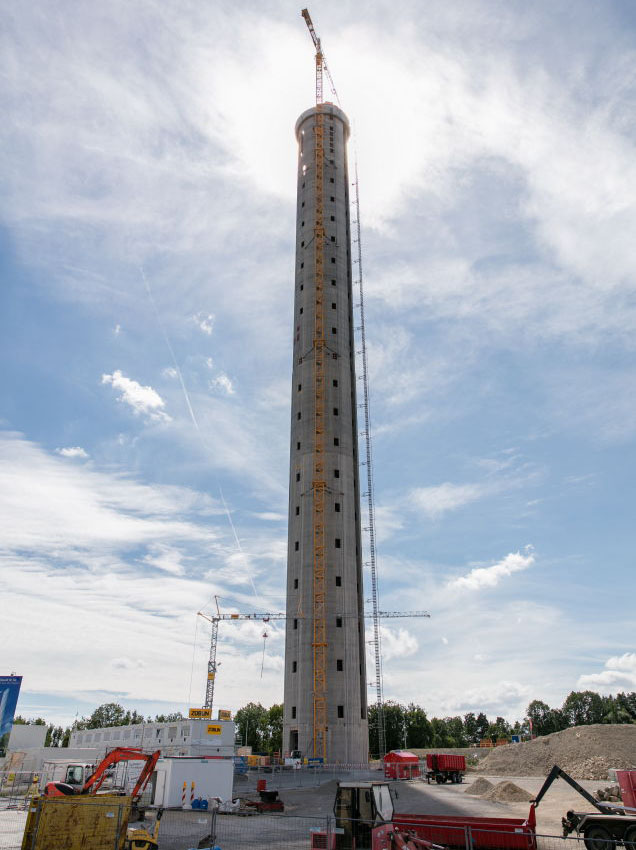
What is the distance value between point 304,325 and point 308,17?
7751 cm

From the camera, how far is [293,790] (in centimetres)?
4953

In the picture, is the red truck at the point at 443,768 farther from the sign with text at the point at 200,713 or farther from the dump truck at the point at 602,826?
the dump truck at the point at 602,826

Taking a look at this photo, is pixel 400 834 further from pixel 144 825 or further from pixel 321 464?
Answer: pixel 321 464

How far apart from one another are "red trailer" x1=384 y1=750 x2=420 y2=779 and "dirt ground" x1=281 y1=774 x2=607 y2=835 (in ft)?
39.2

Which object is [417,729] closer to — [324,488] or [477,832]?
[324,488]

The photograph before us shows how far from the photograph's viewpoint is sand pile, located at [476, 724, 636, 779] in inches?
2462

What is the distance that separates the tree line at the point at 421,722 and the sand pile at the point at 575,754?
5490cm

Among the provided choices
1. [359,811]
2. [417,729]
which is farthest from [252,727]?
[359,811]

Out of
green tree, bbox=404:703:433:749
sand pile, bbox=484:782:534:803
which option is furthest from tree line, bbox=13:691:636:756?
sand pile, bbox=484:782:534:803

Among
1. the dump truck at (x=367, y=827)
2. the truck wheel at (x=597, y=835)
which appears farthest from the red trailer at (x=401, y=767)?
the dump truck at (x=367, y=827)

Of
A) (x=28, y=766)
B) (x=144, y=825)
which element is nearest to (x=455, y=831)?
(x=144, y=825)

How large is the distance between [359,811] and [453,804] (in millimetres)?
23642

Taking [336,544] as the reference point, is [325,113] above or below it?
above

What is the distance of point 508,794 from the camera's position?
128 ft
